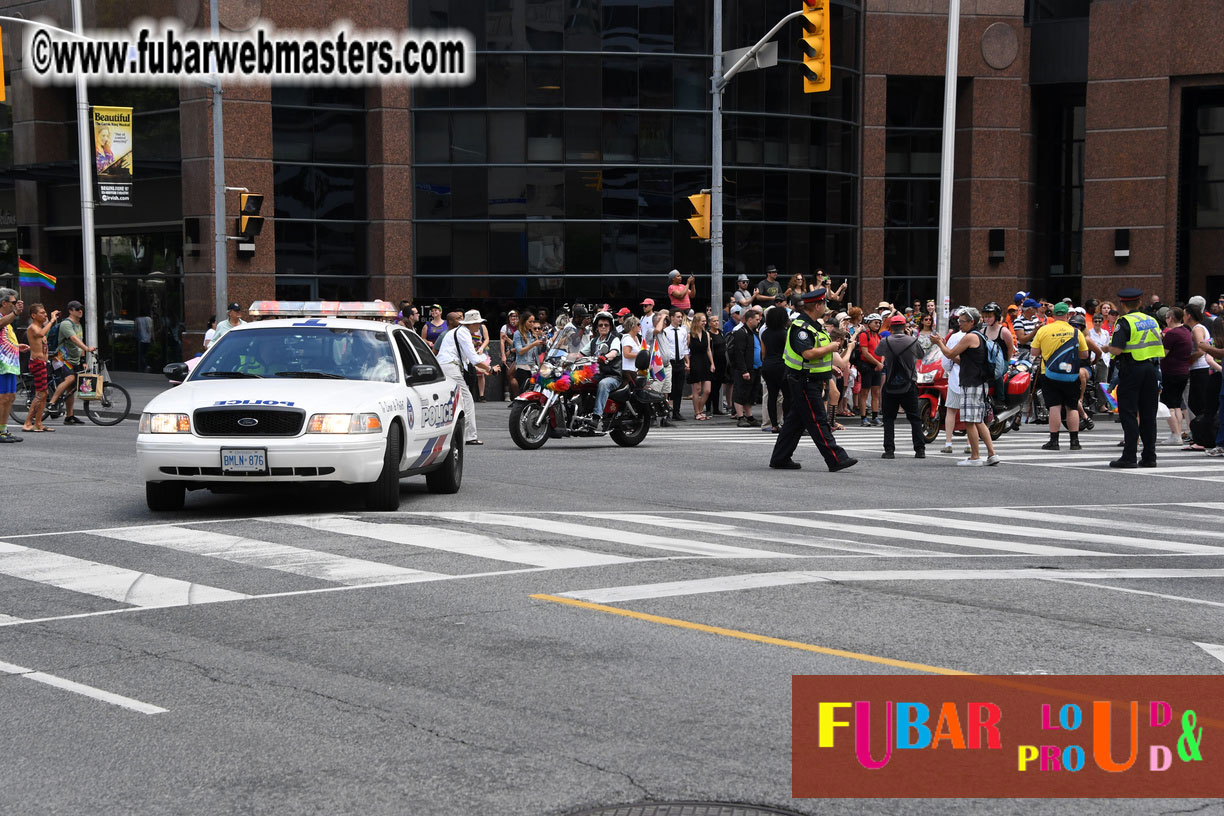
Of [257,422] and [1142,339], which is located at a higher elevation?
[1142,339]

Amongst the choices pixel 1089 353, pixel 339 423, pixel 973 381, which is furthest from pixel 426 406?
pixel 1089 353

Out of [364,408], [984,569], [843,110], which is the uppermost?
[843,110]

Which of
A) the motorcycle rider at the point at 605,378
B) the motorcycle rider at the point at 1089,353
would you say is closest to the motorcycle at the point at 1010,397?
the motorcycle rider at the point at 1089,353

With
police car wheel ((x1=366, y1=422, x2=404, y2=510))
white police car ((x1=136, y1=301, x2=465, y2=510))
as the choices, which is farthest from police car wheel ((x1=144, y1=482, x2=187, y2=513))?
police car wheel ((x1=366, y1=422, x2=404, y2=510))

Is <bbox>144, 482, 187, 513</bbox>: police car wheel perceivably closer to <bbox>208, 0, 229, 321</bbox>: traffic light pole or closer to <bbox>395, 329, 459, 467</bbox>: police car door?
<bbox>395, 329, 459, 467</bbox>: police car door

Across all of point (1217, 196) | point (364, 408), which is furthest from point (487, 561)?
point (1217, 196)

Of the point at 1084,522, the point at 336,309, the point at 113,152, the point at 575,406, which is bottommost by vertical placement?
the point at 1084,522

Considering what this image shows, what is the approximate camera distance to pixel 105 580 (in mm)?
8898

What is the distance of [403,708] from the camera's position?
5.99 metres

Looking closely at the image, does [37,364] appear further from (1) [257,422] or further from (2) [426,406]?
(1) [257,422]

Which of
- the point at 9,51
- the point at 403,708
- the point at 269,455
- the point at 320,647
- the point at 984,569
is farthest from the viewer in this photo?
Result: the point at 9,51

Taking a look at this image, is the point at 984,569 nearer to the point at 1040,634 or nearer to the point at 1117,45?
the point at 1040,634

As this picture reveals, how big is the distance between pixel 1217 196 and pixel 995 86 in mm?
7353

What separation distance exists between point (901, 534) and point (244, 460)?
514 centimetres
